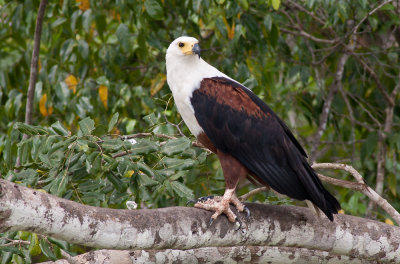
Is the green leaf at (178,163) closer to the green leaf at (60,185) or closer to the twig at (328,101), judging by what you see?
the green leaf at (60,185)

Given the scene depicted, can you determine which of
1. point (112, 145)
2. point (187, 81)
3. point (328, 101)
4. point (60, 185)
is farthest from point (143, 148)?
point (328, 101)

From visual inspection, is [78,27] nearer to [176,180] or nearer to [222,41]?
[222,41]

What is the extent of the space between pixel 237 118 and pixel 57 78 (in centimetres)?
213

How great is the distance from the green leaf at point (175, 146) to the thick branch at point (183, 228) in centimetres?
35

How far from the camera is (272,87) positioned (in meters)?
5.40

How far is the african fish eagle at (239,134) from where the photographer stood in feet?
10.6

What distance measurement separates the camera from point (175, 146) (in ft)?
10.3

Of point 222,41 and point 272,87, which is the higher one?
point 222,41

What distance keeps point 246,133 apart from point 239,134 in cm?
4

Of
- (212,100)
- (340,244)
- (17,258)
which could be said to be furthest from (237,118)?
(17,258)

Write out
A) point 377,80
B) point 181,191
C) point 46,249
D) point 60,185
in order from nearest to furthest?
point 46,249 → point 60,185 → point 181,191 → point 377,80

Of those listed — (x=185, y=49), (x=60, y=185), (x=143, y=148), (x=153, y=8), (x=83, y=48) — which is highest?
(x=153, y=8)

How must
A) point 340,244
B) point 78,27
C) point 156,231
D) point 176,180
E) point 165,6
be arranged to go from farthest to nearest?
point 165,6 → point 78,27 → point 176,180 → point 340,244 → point 156,231

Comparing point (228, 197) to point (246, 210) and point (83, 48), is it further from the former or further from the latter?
point (83, 48)
